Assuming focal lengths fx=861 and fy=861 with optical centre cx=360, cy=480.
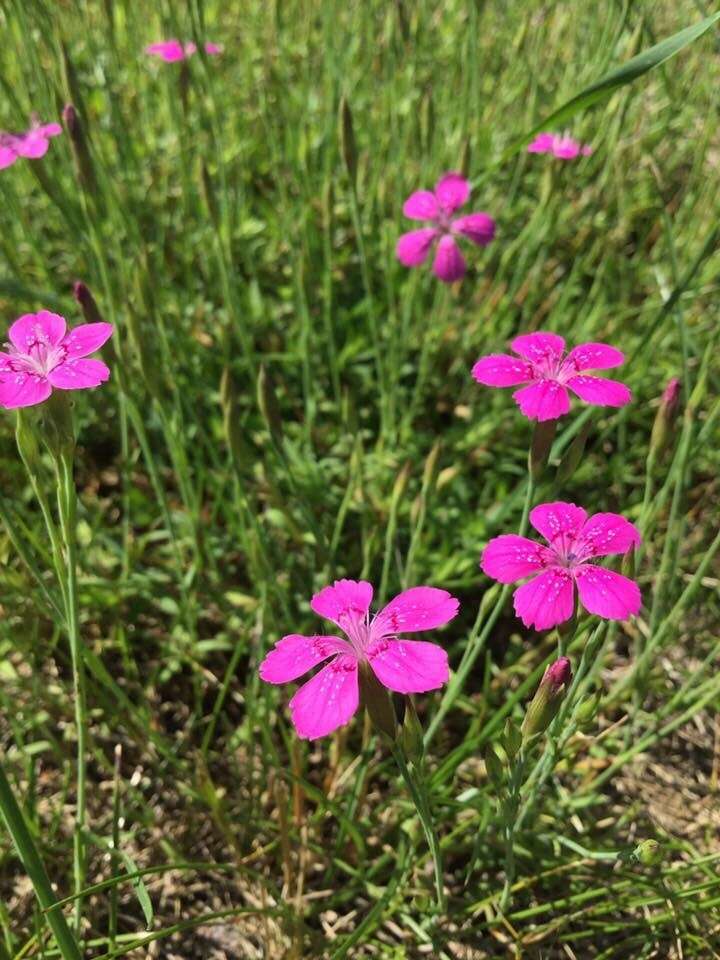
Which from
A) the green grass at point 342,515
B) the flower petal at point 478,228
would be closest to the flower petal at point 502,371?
the green grass at point 342,515

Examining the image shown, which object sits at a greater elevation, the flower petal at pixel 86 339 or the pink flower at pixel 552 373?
the flower petal at pixel 86 339

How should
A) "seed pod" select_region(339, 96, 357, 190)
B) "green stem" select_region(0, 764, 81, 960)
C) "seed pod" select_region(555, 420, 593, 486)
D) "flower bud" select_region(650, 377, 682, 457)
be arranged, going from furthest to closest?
"seed pod" select_region(339, 96, 357, 190) < "flower bud" select_region(650, 377, 682, 457) < "seed pod" select_region(555, 420, 593, 486) < "green stem" select_region(0, 764, 81, 960)

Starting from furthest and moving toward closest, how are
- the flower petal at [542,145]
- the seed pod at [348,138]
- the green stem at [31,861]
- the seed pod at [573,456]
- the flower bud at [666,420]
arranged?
1. the flower petal at [542,145]
2. the seed pod at [348,138]
3. the flower bud at [666,420]
4. the seed pod at [573,456]
5. the green stem at [31,861]

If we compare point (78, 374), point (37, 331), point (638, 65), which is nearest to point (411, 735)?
point (78, 374)

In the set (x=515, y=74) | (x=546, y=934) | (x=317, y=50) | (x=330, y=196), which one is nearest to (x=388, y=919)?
(x=546, y=934)

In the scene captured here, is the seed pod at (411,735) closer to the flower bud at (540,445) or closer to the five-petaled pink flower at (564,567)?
the five-petaled pink flower at (564,567)

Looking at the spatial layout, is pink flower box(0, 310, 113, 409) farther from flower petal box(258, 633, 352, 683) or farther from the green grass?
flower petal box(258, 633, 352, 683)

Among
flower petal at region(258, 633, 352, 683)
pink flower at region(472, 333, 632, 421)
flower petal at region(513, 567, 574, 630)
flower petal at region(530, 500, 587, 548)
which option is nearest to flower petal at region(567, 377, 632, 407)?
pink flower at region(472, 333, 632, 421)
